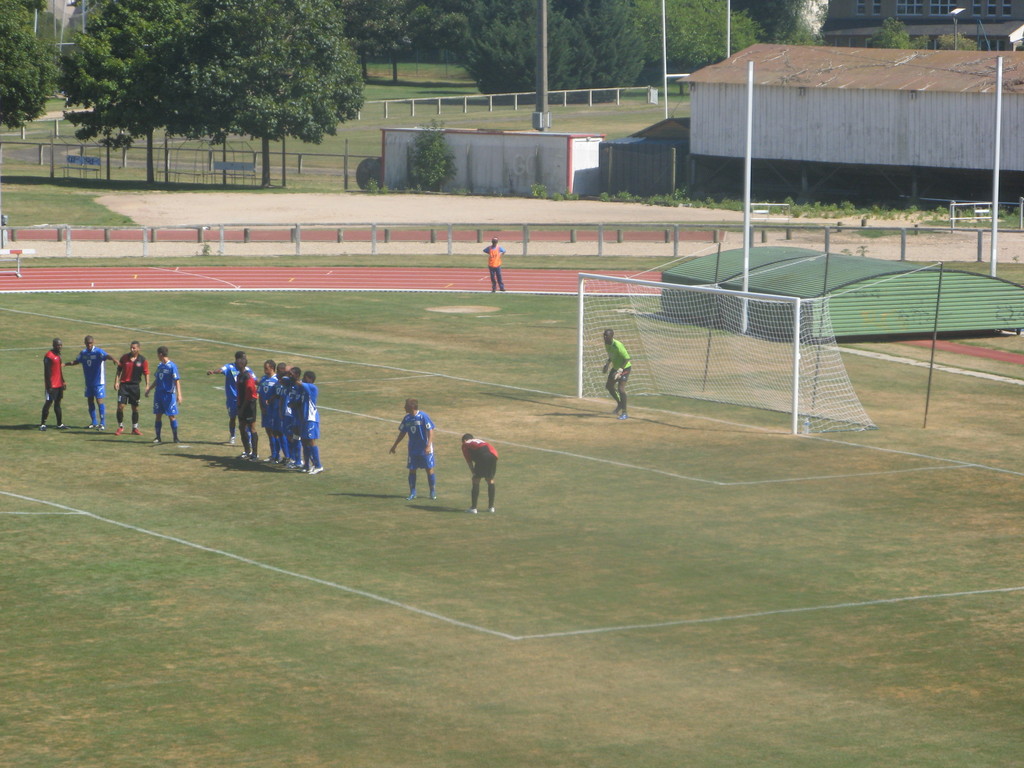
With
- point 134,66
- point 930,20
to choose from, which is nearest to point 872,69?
point 134,66

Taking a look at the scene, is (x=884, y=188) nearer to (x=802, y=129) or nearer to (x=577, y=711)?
(x=802, y=129)

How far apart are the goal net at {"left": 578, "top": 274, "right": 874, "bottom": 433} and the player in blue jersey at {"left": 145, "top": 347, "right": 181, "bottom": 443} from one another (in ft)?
29.9

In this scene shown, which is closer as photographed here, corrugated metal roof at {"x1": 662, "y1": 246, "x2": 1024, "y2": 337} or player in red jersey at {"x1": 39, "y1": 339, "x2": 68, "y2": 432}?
player in red jersey at {"x1": 39, "y1": 339, "x2": 68, "y2": 432}

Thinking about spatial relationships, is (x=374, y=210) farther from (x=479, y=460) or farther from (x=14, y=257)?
(x=479, y=460)

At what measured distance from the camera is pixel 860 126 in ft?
231

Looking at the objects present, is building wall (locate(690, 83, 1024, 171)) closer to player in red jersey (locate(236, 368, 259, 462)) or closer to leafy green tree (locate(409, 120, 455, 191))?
leafy green tree (locate(409, 120, 455, 191))

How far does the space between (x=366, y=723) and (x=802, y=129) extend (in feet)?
203

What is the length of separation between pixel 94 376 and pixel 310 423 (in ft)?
18.5

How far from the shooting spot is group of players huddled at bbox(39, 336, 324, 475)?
953 inches

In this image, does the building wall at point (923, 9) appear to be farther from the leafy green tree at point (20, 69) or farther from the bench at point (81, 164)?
the leafy green tree at point (20, 69)

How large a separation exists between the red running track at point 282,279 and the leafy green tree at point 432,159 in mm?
25383

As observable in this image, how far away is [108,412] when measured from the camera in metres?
29.6

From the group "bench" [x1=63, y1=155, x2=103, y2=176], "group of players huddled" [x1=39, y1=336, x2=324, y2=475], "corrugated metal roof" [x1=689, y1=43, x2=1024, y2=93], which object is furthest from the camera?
"bench" [x1=63, y1=155, x2=103, y2=176]

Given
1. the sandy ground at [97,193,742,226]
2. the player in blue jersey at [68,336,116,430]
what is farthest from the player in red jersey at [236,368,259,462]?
the sandy ground at [97,193,742,226]
